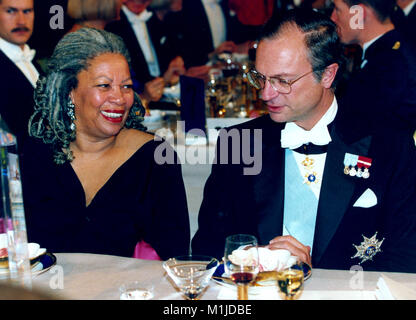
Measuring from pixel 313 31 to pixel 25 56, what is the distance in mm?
2814

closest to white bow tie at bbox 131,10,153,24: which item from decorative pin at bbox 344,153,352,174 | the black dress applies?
the black dress

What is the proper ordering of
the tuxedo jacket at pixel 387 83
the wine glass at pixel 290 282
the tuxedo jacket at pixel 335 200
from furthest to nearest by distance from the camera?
the tuxedo jacket at pixel 387 83 < the tuxedo jacket at pixel 335 200 < the wine glass at pixel 290 282

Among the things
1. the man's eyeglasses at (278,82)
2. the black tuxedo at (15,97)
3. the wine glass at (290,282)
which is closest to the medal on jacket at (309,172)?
the man's eyeglasses at (278,82)

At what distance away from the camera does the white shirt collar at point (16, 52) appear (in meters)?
4.12

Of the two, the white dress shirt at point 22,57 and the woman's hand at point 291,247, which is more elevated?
the white dress shirt at point 22,57

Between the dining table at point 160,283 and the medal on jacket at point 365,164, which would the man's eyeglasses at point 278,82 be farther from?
the dining table at point 160,283

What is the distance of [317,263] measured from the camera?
2.17 m

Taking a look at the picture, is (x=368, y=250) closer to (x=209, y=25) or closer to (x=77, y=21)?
(x=77, y=21)

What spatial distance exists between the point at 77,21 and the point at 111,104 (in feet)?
10.1

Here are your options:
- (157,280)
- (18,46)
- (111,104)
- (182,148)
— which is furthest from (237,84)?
(157,280)

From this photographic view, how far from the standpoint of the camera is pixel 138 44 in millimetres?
6387

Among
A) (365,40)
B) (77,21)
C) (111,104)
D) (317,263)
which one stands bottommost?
(317,263)

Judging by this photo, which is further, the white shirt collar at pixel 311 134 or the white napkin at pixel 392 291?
the white shirt collar at pixel 311 134

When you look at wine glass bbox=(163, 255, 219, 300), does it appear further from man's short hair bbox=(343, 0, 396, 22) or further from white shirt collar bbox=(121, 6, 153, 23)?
white shirt collar bbox=(121, 6, 153, 23)
